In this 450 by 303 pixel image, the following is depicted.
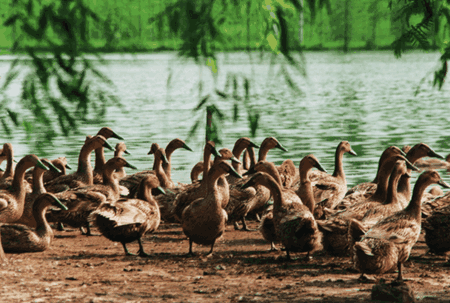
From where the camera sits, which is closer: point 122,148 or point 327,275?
point 327,275

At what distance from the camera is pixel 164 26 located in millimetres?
4512

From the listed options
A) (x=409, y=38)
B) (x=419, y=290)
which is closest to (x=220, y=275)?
(x=419, y=290)

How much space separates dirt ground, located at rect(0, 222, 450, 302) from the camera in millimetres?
7508

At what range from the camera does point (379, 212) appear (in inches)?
374

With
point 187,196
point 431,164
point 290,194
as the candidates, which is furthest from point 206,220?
point 431,164

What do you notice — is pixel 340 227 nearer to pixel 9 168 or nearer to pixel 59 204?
pixel 59 204

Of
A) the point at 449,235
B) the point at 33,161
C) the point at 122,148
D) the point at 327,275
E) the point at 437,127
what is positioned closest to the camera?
the point at 327,275

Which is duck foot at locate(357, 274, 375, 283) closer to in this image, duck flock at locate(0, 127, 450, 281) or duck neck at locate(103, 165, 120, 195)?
duck flock at locate(0, 127, 450, 281)

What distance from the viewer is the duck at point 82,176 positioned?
502 inches

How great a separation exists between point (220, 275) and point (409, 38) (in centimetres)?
401

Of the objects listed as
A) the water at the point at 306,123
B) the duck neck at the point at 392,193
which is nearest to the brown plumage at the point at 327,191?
the water at the point at 306,123

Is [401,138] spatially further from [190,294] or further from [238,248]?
[190,294]

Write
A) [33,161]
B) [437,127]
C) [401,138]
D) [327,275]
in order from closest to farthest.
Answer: [327,275]
[33,161]
[401,138]
[437,127]

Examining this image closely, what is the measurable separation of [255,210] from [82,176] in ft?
11.4
